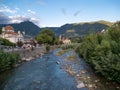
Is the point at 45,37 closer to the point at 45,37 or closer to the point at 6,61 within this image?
the point at 45,37

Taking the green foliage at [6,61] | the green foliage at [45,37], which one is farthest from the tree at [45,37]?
the green foliage at [6,61]

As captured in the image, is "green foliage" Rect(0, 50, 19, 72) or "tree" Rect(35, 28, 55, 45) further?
"tree" Rect(35, 28, 55, 45)

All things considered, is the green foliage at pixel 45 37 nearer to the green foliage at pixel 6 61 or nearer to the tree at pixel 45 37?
the tree at pixel 45 37

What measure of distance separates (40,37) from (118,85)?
4811 inches

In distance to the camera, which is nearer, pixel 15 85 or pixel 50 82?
pixel 15 85

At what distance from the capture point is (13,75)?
Result: 150 ft

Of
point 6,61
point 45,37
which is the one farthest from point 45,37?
point 6,61

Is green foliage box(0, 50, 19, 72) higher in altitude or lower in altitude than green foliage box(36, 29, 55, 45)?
lower

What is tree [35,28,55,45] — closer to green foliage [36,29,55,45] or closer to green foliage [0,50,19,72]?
green foliage [36,29,55,45]

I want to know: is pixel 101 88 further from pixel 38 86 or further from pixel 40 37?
pixel 40 37

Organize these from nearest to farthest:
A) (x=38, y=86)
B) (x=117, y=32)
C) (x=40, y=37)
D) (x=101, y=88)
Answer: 1. (x=101, y=88)
2. (x=38, y=86)
3. (x=117, y=32)
4. (x=40, y=37)

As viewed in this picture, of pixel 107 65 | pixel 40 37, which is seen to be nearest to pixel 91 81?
pixel 107 65

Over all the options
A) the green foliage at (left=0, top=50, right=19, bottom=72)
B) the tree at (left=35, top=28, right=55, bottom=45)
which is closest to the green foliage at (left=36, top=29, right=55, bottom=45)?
Result: the tree at (left=35, top=28, right=55, bottom=45)

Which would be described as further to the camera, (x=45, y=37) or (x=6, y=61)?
(x=45, y=37)
